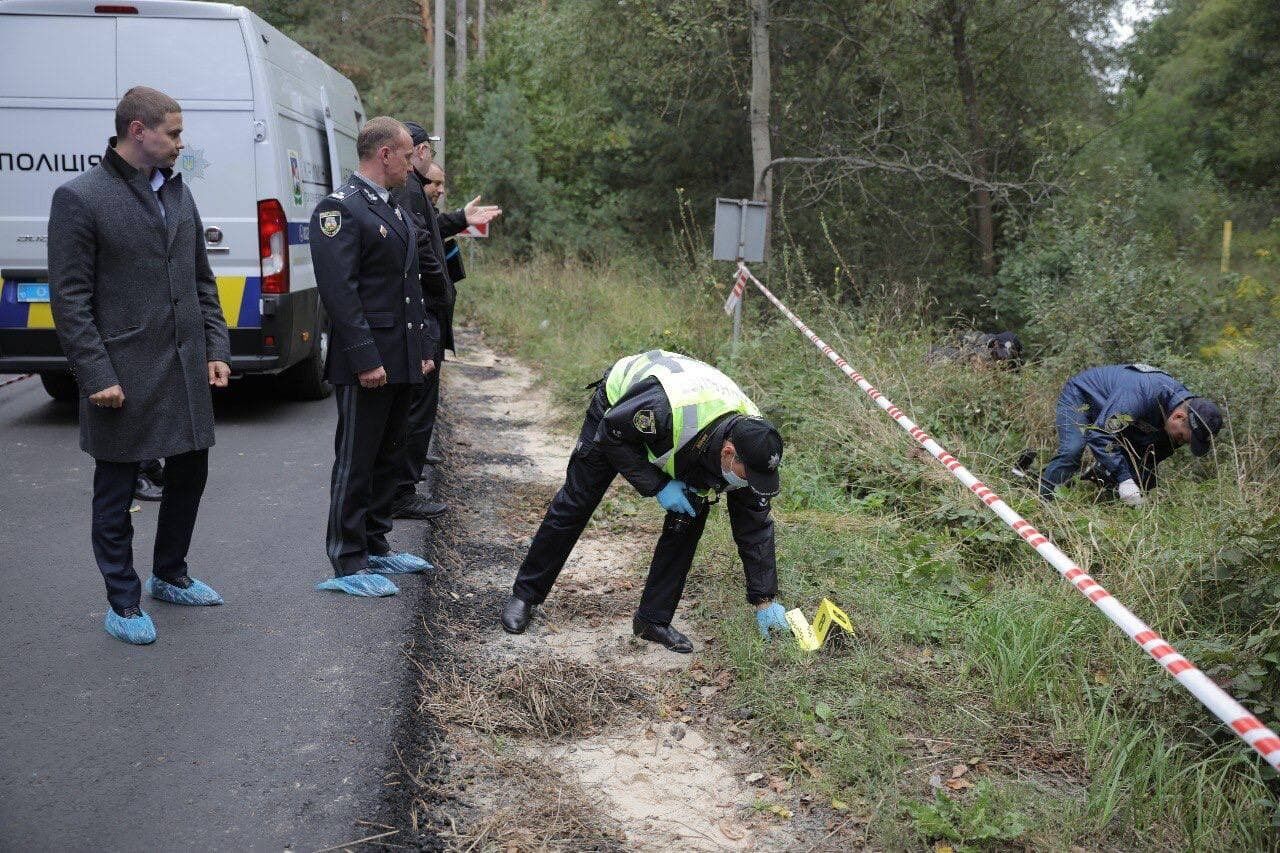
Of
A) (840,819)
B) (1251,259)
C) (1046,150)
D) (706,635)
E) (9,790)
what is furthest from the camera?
(1251,259)

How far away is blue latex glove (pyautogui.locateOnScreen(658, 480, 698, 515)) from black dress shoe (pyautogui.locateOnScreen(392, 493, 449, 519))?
91.1 inches

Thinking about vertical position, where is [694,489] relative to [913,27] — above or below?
below

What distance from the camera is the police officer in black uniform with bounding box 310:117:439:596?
4715 millimetres

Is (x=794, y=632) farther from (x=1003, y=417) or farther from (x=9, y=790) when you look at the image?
(x=1003, y=417)

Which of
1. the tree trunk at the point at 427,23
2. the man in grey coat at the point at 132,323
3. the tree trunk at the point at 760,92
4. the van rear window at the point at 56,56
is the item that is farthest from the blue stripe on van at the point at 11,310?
the tree trunk at the point at 427,23

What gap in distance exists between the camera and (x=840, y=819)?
351cm

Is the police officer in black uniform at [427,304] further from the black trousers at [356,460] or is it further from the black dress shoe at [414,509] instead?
the black trousers at [356,460]

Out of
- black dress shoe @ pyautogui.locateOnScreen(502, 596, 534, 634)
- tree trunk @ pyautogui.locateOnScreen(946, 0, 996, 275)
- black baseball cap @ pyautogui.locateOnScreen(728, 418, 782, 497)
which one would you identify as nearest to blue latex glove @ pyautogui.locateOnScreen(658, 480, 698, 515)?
black baseball cap @ pyautogui.locateOnScreen(728, 418, 782, 497)

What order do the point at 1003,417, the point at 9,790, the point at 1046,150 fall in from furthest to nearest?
1. the point at 1046,150
2. the point at 1003,417
3. the point at 9,790

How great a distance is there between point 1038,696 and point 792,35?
15.7m

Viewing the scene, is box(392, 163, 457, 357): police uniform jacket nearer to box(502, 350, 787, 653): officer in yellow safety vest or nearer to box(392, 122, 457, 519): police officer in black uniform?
box(392, 122, 457, 519): police officer in black uniform

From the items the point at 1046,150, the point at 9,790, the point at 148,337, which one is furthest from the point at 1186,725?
the point at 1046,150

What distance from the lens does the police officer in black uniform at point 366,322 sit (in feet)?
15.5

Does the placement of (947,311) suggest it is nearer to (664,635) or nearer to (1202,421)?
(1202,421)
